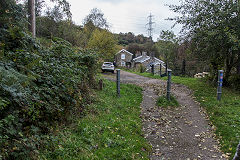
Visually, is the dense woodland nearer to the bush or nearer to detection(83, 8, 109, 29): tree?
the bush

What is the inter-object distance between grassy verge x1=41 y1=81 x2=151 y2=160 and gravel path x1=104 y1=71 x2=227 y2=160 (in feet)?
1.23

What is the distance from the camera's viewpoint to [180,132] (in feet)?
18.2

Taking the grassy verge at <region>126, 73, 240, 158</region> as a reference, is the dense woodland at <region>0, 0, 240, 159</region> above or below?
above

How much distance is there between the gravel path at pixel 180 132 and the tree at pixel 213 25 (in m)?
3.49

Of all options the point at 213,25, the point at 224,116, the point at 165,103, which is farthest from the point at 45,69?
the point at 213,25

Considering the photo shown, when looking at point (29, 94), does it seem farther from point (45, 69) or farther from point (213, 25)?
point (213, 25)

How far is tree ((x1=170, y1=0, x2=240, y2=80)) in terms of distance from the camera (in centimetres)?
895

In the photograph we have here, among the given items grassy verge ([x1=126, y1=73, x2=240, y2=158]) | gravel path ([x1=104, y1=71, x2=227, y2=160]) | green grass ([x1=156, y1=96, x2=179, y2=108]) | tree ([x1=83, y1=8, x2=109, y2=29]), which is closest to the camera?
gravel path ([x1=104, y1=71, x2=227, y2=160])

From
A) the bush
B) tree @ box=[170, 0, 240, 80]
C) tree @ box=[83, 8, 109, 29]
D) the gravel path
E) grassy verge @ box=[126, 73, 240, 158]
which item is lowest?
the gravel path

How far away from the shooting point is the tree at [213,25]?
352 inches

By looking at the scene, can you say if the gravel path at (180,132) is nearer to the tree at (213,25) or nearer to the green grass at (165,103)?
the green grass at (165,103)

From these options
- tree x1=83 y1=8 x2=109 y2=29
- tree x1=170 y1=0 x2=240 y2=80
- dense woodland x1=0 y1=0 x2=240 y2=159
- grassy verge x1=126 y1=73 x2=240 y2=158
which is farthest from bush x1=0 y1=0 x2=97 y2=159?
tree x1=83 y1=8 x2=109 y2=29

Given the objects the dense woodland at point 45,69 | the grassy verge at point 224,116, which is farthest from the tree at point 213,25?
the grassy verge at point 224,116

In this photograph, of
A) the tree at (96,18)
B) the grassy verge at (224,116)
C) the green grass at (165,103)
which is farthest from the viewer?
the tree at (96,18)
